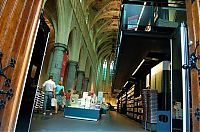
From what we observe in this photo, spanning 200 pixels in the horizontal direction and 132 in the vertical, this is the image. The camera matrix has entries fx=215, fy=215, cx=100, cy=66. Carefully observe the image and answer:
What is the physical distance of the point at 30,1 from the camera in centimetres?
175

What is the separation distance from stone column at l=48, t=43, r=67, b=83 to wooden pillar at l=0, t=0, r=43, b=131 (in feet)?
35.6

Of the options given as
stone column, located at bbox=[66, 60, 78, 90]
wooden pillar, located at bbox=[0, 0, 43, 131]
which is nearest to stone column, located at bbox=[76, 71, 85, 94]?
stone column, located at bbox=[66, 60, 78, 90]

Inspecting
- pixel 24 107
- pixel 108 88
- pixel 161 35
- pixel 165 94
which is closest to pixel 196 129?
pixel 24 107

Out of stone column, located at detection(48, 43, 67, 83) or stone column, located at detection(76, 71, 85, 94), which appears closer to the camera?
stone column, located at detection(48, 43, 67, 83)

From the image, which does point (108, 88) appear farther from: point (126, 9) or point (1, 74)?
point (1, 74)

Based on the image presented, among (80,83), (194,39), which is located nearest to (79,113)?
(194,39)

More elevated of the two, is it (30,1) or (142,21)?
(142,21)

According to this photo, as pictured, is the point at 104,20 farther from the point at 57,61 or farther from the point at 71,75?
the point at 57,61

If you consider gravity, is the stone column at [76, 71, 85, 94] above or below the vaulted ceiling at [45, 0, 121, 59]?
below

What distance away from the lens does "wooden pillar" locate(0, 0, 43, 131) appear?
1.50 m

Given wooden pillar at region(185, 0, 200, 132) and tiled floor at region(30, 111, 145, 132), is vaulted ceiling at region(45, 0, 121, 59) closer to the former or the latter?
tiled floor at region(30, 111, 145, 132)

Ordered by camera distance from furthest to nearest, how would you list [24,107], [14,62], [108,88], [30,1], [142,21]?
[108,88], [142,21], [24,107], [30,1], [14,62]

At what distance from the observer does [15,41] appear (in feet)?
5.16

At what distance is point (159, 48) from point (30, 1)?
5.87 metres
